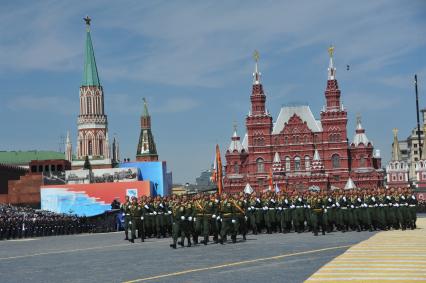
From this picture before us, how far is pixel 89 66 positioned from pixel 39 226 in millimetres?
120534

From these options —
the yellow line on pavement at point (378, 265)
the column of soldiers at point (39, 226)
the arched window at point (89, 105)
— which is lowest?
the yellow line on pavement at point (378, 265)

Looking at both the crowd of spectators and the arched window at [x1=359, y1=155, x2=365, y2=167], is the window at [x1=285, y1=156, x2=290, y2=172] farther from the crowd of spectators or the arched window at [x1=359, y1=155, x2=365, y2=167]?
the crowd of spectators

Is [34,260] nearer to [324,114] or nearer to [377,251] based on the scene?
[377,251]

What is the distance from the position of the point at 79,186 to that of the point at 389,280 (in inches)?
2977

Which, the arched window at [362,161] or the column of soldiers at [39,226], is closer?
the column of soldiers at [39,226]

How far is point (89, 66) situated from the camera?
16350 centimetres

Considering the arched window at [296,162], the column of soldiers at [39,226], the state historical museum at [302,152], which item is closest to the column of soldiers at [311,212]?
the column of soldiers at [39,226]

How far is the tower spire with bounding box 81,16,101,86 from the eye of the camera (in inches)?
6373

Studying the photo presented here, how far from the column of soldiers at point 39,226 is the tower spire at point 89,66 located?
4525 inches

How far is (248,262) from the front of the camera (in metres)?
17.8

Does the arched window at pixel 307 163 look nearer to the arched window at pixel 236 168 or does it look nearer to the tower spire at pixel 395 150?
the arched window at pixel 236 168

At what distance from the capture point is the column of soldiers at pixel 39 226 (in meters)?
42.4

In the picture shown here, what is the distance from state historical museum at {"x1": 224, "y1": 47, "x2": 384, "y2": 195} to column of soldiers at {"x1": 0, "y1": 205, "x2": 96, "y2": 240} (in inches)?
2792

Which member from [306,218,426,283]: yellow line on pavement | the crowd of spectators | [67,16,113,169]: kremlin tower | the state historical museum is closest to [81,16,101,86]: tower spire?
[67,16,113,169]: kremlin tower
